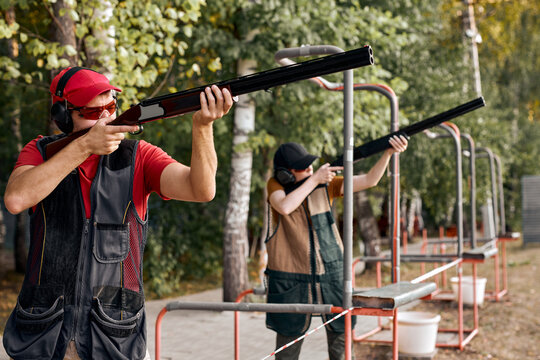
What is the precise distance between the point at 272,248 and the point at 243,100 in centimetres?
473

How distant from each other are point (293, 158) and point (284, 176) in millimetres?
136

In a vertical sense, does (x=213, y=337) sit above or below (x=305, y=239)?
below

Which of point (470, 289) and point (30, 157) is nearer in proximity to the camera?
point (30, 157)

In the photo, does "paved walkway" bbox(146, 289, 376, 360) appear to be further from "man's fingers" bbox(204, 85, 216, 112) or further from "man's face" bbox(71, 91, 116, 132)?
"man's fingers" bbox(204, 85, 216, 112)

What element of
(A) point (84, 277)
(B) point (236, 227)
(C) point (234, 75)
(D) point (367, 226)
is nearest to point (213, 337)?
(B) point (236, 227)

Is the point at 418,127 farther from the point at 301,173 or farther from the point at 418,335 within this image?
the point at 418,335

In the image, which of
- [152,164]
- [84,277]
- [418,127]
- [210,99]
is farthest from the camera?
[418,127]

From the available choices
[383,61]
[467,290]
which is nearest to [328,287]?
[467,290]

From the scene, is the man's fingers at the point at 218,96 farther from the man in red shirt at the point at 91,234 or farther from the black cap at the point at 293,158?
the black cap at the point at 293,158

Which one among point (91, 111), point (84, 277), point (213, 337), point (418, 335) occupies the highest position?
point (91, 111)

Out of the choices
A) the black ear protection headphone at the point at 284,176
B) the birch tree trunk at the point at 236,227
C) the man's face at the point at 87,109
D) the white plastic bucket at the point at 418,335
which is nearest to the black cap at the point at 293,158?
the black ear protection headphone at the point at 284,176

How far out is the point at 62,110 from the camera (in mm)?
2316

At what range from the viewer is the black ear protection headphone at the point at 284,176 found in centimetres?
441

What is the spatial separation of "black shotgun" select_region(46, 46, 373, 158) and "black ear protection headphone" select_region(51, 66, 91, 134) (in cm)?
→ 28
